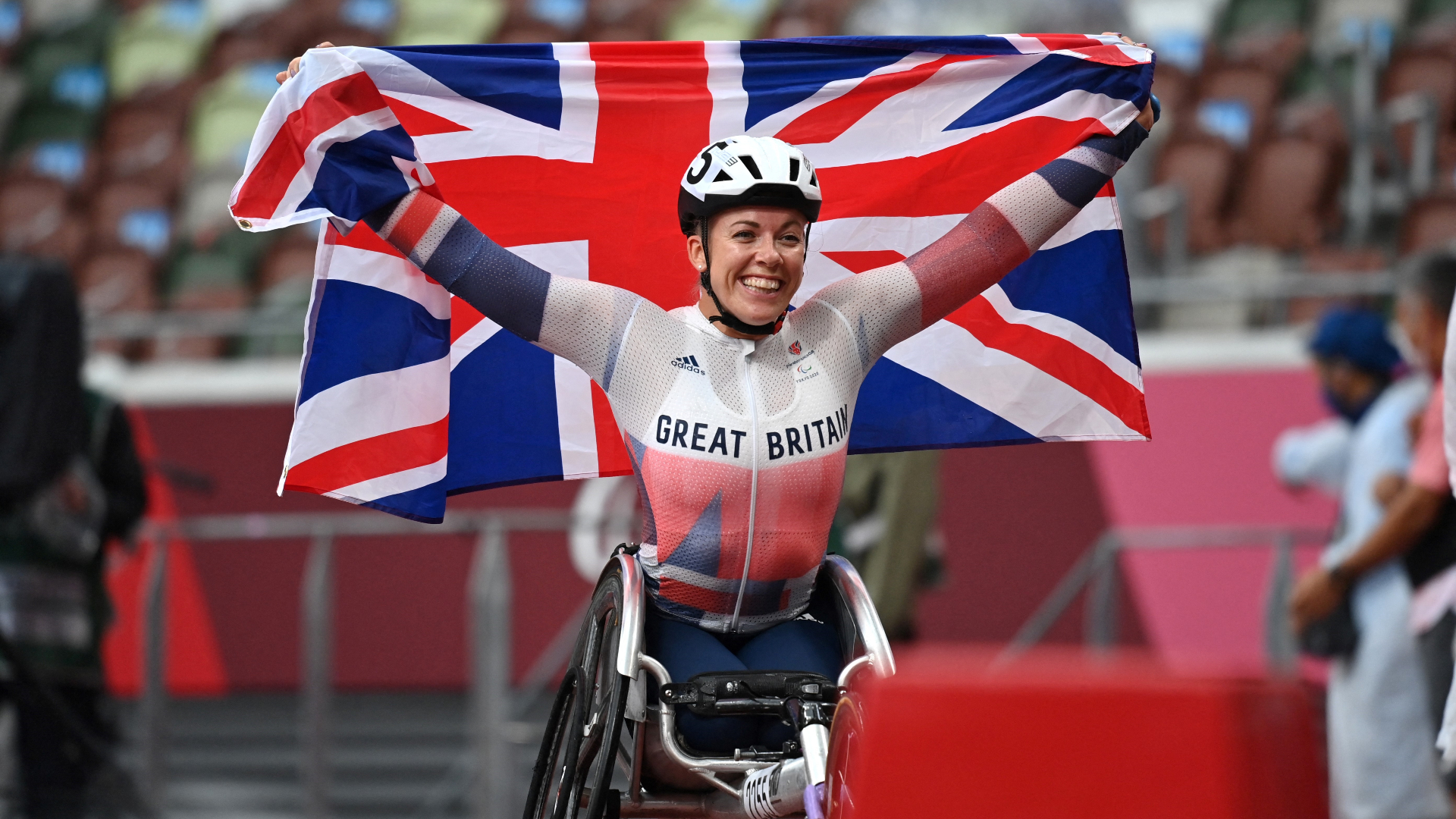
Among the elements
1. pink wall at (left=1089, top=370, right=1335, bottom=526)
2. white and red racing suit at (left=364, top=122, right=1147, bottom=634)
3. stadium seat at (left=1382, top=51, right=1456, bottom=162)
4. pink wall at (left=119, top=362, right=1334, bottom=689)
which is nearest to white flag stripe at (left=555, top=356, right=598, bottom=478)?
white and red racing suit at (left=364, top=122, right=1147, bottom=634)

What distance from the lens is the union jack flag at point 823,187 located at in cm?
428

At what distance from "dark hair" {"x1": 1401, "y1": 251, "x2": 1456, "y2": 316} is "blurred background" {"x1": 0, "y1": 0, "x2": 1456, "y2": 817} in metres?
1.85

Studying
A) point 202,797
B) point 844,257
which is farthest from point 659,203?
point 202,797

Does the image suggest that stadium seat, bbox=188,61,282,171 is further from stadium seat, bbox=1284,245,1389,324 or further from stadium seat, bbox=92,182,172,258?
stadium seat, bbox=1284,245,1389,324

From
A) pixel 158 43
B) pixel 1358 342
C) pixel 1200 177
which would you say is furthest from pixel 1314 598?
pixel 158 43

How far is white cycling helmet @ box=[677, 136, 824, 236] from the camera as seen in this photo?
3.49 m

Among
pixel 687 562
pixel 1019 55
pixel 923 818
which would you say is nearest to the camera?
pixel 923 818

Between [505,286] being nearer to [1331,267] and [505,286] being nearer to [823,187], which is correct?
[823,187]

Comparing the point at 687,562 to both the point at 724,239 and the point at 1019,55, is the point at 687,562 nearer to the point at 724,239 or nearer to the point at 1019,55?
the point at 724,239

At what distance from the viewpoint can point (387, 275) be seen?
3994 mm

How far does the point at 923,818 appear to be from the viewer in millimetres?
1519

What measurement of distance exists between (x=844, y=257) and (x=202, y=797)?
18.1 feet

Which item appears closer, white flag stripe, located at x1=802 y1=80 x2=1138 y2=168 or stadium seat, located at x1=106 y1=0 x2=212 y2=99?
white flag stripe, located at x1=802 y1=80 x2=1138 y2=168

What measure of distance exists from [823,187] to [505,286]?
1218mm
